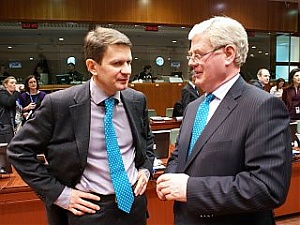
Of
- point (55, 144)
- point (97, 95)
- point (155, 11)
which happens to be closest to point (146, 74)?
point (155, 11)

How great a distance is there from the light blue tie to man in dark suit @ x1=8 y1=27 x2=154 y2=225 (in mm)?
386

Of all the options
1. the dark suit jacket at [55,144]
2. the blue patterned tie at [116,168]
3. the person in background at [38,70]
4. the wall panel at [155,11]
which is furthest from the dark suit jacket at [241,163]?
the person in background at [38,70]

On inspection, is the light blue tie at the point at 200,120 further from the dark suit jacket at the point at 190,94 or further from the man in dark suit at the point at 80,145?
the dark suit jacket at the point at 190,94

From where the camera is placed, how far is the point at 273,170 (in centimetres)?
117

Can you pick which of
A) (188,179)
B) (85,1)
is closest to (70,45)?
(85,1)

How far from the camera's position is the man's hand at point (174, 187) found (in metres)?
1.26

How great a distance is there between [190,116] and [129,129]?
36cm

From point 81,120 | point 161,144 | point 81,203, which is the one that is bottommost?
point 161,144

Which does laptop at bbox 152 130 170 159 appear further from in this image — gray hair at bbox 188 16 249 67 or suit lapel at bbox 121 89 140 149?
gray hair at bbox 188 16 249 67

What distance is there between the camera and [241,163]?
49.4 inches

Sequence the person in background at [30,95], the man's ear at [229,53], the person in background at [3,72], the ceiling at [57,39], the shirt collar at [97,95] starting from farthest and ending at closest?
1. the ceiling at [57,39]
2. the person in background at [3,72]
3. the person in background at [30,95]
4. the shirt collar at [97,95]
5. the man's ear at [229,53]

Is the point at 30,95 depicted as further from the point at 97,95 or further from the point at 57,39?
the point at 97,95

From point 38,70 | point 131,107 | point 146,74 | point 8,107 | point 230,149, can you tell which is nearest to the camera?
point 230,149

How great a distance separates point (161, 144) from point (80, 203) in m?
2.10
